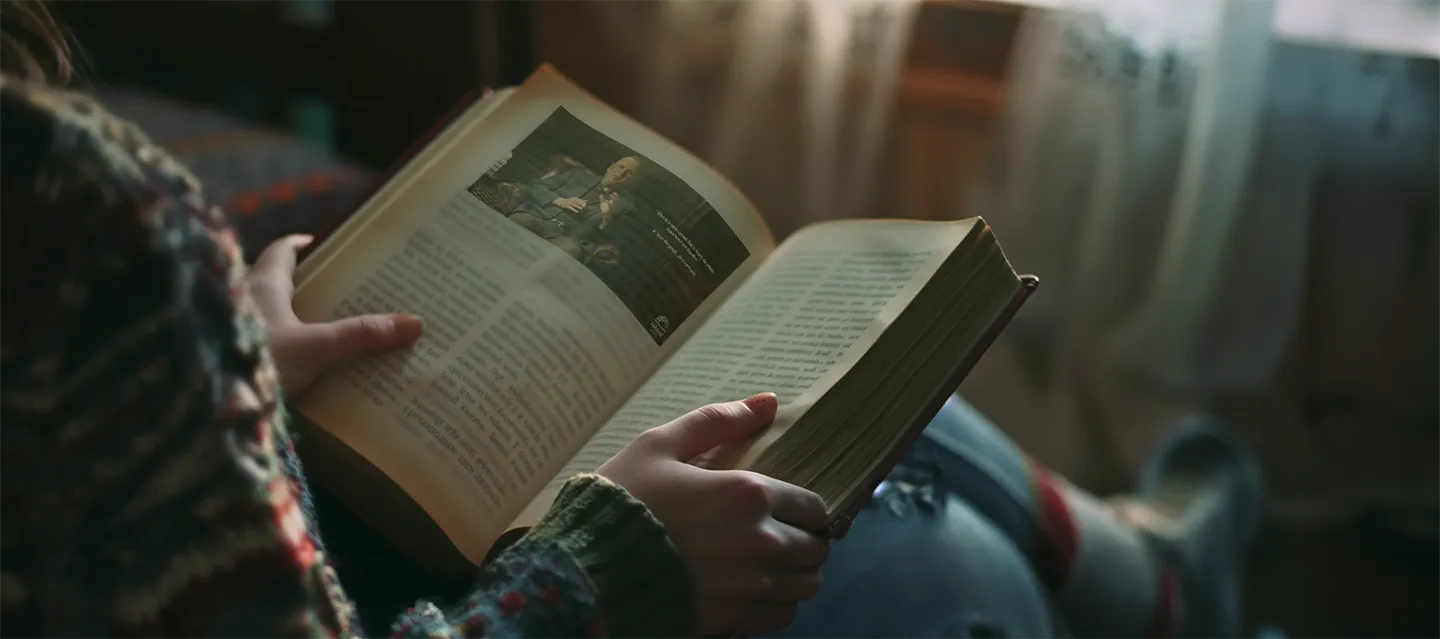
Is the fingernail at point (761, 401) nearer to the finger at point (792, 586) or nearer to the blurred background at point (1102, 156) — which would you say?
the finger at point (792, 586)

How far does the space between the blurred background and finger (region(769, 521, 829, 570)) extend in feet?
2.48

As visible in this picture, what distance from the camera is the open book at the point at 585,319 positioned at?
0.48 m

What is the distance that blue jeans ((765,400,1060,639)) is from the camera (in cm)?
60

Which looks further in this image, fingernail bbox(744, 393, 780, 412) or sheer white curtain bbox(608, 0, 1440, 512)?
sheer white curtain bbox(608, 0, 1440, 512)

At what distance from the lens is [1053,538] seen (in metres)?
0.78

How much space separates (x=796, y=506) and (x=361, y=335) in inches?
8.7

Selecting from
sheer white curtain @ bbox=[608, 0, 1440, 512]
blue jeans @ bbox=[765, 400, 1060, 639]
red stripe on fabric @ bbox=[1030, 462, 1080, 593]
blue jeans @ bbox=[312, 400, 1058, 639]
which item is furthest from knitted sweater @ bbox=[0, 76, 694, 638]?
sheer white curtain @ bbox=[608, 0, 1440, 512]

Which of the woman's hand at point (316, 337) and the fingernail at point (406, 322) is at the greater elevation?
the fingernail at point (406, 322)

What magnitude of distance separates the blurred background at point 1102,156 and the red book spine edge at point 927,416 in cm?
74

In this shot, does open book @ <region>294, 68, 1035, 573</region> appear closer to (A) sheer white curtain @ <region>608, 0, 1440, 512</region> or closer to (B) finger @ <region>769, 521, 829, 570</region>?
(B) finger @ <region>769, 521, 829, 570</region>

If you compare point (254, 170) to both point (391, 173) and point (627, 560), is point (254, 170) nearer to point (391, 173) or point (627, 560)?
point (391, 173)

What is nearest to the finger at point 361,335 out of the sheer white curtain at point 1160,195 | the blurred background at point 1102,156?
the blurred background at point 1102,156

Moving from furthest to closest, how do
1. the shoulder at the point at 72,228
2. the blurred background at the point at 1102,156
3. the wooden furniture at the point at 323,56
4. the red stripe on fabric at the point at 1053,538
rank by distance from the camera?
the wooden furniture at the point at 323,56 < the blurred background at the point at 1102,156 < the red stripe on fabric at the point at 1053,538 < the shoulder at the point at 72,228
